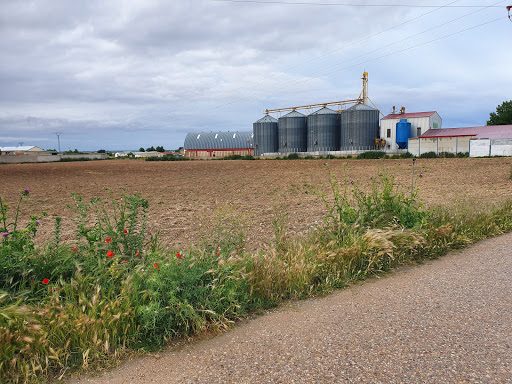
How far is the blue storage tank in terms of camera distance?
46.6 meters

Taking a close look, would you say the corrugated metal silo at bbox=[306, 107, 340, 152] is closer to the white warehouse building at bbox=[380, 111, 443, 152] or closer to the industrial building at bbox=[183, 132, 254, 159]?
the white warehouse building at bbox=[380, 111, 443, 152]

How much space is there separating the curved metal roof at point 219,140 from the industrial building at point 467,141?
113 feet

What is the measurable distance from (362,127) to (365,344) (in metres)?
50.0

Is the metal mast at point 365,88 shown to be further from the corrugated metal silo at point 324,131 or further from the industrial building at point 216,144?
the industrial building at point 216,144

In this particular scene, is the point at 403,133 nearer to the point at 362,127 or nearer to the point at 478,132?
the point at 362,127

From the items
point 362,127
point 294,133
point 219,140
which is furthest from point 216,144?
point 362,127

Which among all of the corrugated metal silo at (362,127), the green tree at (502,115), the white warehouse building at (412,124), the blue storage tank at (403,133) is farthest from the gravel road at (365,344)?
the green tree at (502,115)

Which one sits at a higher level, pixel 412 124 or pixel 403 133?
pixel 412 124

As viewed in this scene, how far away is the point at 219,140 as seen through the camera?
7575 centimetres

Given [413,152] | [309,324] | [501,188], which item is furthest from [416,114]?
[309,324]

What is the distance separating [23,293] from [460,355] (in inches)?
140

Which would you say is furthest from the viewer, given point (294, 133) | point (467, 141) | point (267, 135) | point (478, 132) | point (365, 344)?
point (267, 135)

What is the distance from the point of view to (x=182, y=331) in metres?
3.35

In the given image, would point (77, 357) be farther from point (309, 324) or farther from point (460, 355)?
point (460, 355)
